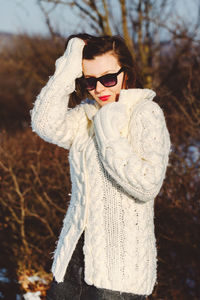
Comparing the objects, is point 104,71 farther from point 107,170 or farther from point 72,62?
point 107,170

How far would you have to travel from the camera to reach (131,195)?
5.44 ft

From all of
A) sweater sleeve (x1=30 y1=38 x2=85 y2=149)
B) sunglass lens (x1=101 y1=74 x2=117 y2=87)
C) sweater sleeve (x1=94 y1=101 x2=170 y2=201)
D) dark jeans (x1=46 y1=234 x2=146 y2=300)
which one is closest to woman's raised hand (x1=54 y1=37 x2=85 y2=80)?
sweater sleeve (x1=30 y1=38 x2=85 y2=149)

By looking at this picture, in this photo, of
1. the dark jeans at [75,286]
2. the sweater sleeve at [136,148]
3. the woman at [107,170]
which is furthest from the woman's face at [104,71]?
the dark jeans at [75,286]

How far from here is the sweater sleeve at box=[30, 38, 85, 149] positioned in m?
1.86

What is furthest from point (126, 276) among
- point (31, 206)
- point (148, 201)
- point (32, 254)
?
point (31, 206)

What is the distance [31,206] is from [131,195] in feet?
9.87

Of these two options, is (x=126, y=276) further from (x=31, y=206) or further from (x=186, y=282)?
(x=31, y=206)

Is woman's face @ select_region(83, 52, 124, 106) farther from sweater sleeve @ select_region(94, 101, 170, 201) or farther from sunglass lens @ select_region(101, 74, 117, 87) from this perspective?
sweater sleeve @ select_region(94, 101, 170, 201)

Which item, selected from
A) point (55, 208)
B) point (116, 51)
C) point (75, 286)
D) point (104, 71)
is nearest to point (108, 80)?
point (104, 71)

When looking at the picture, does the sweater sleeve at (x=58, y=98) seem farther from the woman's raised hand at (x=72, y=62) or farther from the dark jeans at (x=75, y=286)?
the dark jeans at (x=75, y=286)

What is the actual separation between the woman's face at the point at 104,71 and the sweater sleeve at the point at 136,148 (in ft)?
0.57

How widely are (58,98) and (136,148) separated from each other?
48 cm

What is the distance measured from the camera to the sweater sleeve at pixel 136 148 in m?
1.54

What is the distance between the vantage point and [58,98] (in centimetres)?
186
